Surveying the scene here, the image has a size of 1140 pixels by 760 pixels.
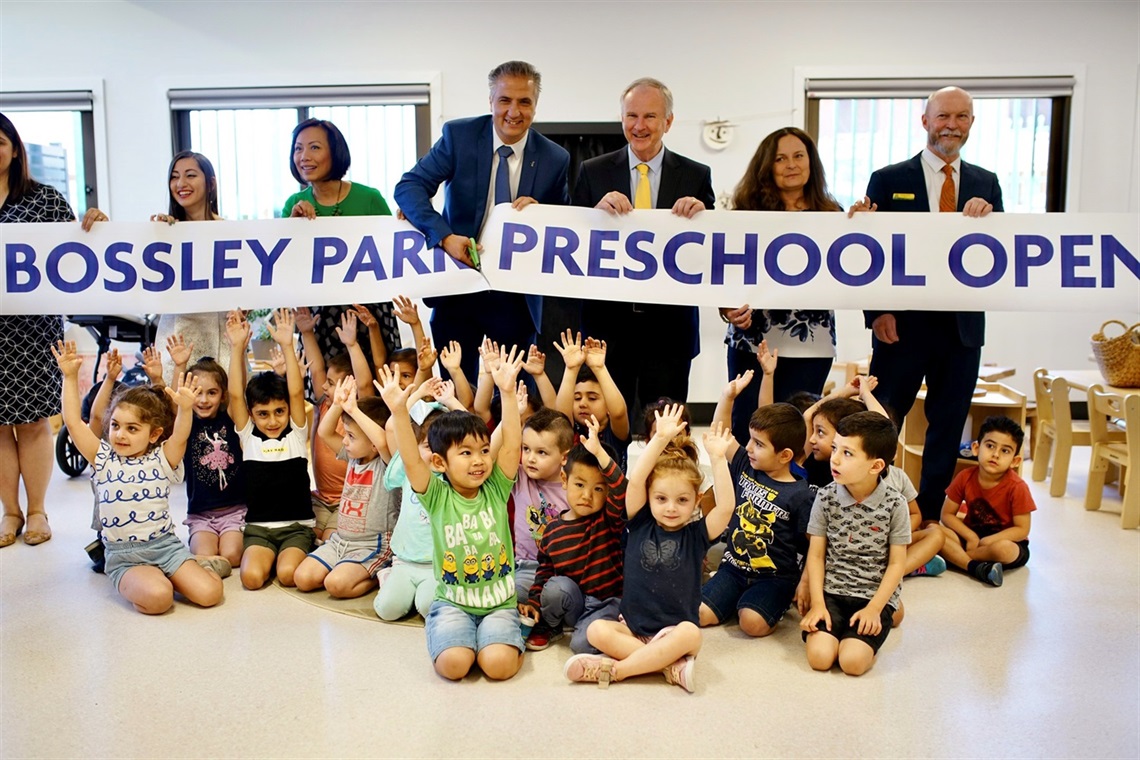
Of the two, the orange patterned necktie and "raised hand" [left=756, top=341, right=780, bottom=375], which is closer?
"raised hand" [left=756, top=341, right=780, bottom=375]

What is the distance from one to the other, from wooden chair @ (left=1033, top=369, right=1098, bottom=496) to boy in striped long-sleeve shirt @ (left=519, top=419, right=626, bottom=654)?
98.9 inches

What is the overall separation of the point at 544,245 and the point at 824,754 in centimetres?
178

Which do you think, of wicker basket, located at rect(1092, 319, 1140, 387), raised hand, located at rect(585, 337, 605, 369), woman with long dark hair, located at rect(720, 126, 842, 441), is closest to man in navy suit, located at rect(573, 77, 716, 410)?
woman with long dark hair, located at rect(720, 126, 842, 441)

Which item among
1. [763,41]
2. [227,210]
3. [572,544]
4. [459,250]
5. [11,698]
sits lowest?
[11,698]

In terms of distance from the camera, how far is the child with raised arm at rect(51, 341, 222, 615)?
2.69m

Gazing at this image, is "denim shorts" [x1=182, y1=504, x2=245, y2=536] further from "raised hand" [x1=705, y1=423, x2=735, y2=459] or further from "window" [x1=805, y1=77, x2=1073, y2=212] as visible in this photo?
"window" [x1=805, y1=77, x2=1073, y2=212]

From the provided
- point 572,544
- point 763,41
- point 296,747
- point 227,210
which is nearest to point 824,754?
point 572,544

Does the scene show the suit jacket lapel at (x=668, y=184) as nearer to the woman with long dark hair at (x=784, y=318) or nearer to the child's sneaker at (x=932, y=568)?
the woman with long dark hair at (x=784, y=318)

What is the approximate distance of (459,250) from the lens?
9.87 ft

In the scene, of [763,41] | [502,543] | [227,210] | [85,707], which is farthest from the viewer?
[227,210]

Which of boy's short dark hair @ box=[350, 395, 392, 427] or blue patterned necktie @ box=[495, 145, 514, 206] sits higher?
blue patterned necktie @ box=[495, 145, 514, 206]

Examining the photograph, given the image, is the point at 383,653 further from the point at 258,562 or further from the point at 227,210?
the point at 227,210

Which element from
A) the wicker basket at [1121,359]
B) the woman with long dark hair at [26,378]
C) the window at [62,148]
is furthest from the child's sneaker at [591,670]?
the window at [62,148]

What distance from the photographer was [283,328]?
304 cm
